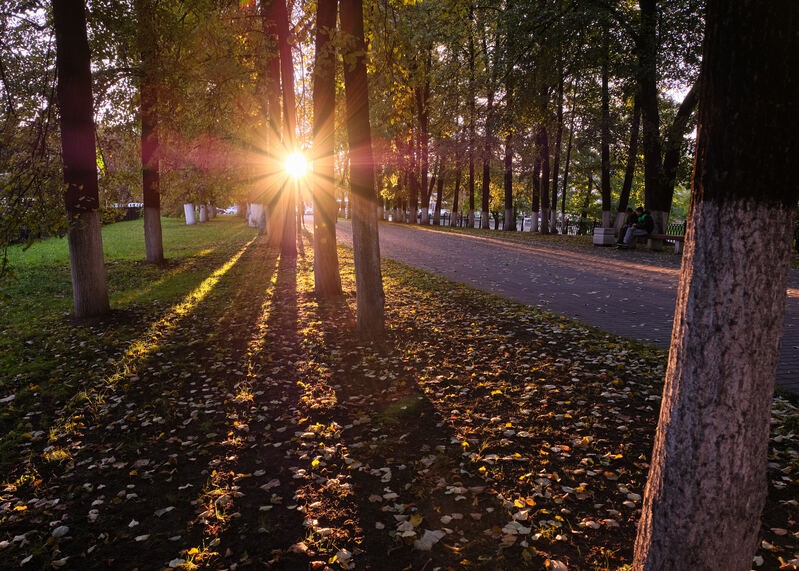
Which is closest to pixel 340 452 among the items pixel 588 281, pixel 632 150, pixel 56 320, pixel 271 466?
pixel 271 466

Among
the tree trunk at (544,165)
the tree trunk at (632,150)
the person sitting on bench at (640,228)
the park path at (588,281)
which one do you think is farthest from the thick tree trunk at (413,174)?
the person sitting on bench at (640,228)

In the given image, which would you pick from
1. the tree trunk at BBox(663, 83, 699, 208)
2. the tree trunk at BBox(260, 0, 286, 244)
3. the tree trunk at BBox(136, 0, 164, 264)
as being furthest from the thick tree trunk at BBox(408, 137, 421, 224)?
the tree trunk at BBox(136, 0, 164, 264)

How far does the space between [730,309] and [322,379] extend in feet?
15.4

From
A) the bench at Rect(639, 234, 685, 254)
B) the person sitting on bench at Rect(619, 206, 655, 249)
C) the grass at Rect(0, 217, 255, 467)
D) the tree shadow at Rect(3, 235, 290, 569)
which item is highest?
the person sitting on bench at Rect(619, 206, 655, 249)

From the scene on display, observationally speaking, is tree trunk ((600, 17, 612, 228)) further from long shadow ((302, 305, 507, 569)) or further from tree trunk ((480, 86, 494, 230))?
long shadow ((302, 305, 507, 569))

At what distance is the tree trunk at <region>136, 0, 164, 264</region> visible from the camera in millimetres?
9414

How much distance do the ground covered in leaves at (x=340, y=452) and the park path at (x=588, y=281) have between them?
1120mm

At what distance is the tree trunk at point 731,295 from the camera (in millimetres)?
1807

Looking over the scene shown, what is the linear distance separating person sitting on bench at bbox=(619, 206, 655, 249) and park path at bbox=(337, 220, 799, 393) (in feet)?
2.69

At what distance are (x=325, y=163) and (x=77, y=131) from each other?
4155 mm

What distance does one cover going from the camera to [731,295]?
1.93m

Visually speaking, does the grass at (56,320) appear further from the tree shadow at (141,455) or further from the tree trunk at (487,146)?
the tree trunk at (487,146)

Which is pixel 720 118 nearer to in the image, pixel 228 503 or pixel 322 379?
pixel 228 503

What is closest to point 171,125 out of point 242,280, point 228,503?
point 242,280
